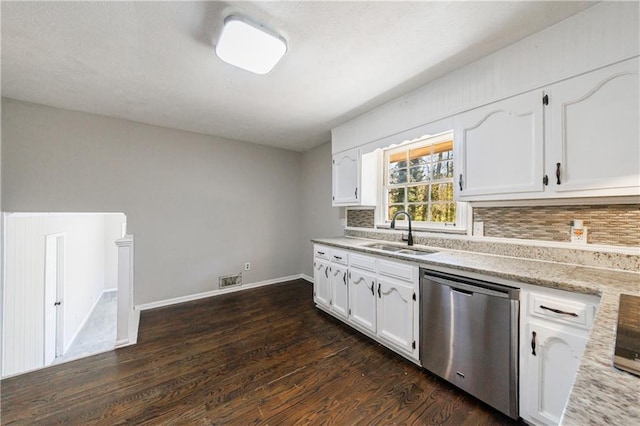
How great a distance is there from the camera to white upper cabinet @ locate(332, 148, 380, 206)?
3.00 m

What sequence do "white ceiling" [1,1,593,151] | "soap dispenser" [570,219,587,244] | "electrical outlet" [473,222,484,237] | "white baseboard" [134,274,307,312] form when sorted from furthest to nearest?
"white baseboard" [134,274,307,312] < "electrical outlet" [473,222,484,237] < "soap dispenser" [570,219,587,244] < "white ceiling" [1,1,593,151]

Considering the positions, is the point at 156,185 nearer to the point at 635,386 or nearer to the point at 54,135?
the point at 54,135

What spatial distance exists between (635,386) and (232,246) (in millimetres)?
3980

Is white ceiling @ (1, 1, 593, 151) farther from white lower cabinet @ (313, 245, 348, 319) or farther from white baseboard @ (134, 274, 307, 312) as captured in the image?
white baseboard @ (134, 274, 307, 312)

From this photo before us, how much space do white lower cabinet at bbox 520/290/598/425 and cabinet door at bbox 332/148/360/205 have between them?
1.99 metres

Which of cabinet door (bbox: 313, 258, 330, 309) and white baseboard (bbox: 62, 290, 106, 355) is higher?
cabinet door (bbox: 313, 258, 330, 309)

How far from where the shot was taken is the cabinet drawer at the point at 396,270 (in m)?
1.99

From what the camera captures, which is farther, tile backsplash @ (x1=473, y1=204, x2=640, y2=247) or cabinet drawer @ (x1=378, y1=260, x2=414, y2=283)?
cabinet drawer @ (x1=378, y1=260, x2=414, y2=283)

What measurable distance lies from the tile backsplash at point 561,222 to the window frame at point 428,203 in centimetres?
14

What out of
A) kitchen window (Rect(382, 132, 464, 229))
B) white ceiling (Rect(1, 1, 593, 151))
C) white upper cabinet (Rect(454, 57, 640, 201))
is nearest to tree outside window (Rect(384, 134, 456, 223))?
kitchen window (Rect(382, 132, 464, 229))

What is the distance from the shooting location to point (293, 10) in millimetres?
1425

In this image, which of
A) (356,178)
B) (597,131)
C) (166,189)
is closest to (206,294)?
(166,189)

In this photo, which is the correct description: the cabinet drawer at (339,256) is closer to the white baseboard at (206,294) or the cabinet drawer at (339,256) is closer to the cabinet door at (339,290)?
the cabinet door at (339,290)

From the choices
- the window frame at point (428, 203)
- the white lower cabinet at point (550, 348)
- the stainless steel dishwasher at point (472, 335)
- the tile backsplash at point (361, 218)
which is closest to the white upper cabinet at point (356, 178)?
the window frame at point (428, 203)
